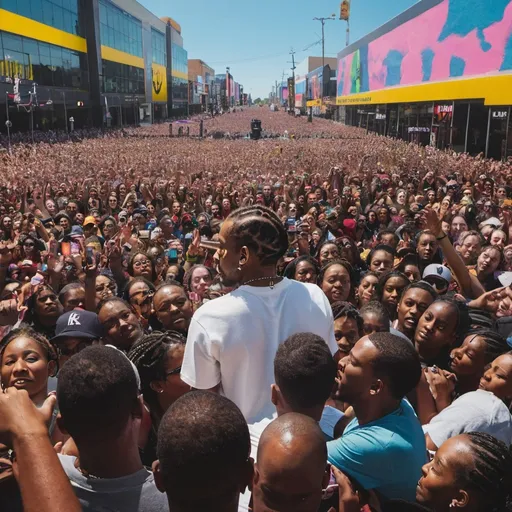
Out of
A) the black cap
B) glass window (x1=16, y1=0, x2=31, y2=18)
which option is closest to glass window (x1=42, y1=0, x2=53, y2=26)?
glass window (x1=16, y1=0, x2=31, y2=18)

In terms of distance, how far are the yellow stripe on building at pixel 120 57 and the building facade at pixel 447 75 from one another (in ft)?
67.0

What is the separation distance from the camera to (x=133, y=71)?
169 ft

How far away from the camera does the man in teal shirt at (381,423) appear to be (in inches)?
75.9

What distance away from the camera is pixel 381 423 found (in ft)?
6.73

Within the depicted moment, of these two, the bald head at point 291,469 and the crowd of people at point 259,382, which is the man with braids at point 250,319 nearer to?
the crowd of people at point 259,382

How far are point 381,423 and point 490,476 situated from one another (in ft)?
1.33

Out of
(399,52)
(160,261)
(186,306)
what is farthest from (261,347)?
(399,52)

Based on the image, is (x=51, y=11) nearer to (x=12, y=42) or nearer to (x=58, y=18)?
(x=58, y=18)

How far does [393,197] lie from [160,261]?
5453 millimetres

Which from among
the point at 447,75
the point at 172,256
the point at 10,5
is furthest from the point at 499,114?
the point at 10,5

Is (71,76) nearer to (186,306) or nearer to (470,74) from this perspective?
(470,74)

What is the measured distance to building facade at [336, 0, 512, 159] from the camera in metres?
19.1

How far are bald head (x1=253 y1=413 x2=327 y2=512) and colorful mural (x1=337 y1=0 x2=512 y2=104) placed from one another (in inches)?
734

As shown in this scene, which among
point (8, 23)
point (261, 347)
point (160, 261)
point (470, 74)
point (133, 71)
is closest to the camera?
point (261, 347)
